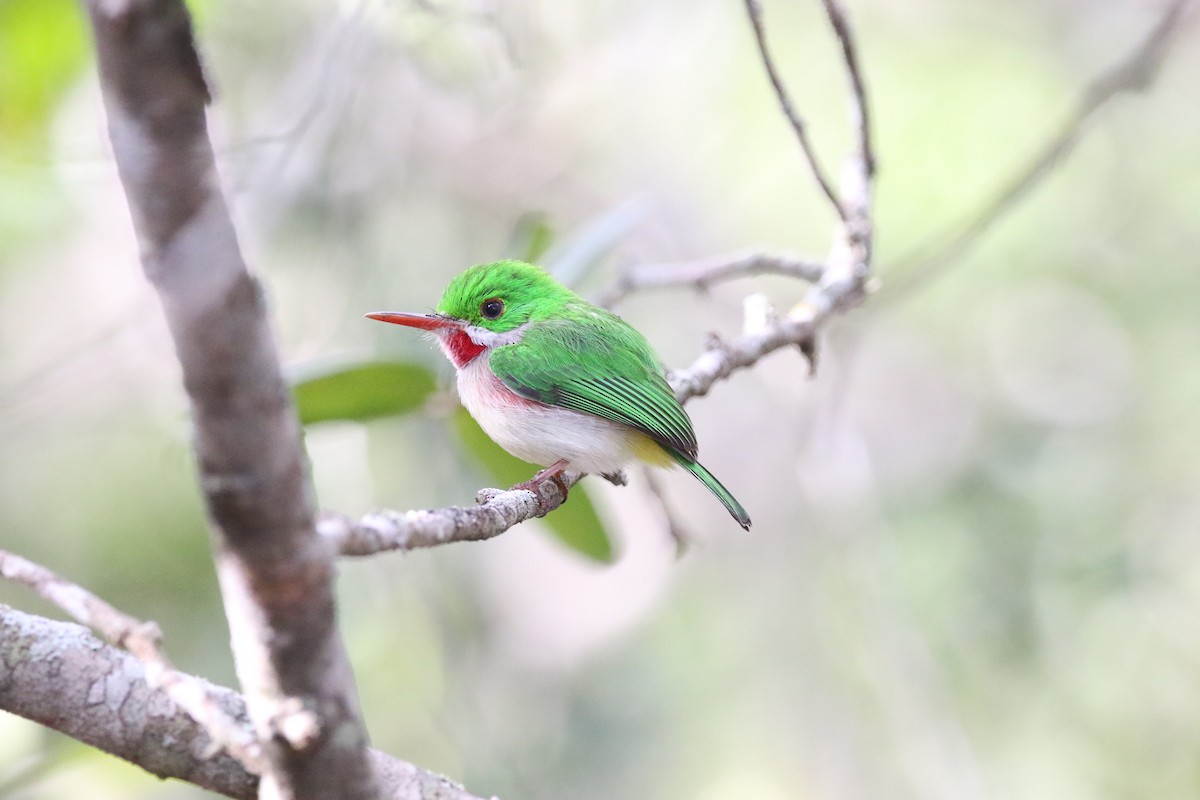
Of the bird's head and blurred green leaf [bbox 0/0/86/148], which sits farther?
blurred green leaf [bbox 0/0/86/148]

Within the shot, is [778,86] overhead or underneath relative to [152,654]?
overhead

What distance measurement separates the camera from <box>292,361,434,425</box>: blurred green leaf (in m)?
2.70

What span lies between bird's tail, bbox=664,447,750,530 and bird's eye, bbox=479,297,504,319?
26.9 inches

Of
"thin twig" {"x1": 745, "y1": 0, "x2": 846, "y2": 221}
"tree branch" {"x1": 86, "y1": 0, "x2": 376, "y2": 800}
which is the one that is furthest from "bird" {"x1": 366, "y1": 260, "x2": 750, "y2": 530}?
"tree branch" {"x1": 86, "y1": 0, "x2": 376, "y2": 800}

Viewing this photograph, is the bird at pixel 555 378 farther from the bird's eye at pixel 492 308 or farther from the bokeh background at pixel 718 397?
the bokeh background at pixel 718 397

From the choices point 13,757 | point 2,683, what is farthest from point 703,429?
point 2,683

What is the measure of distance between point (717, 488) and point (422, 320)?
3.11 feet

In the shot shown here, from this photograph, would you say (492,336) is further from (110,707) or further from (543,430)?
(110,707)

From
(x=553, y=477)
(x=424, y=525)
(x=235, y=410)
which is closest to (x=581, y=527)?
(x=553, y=477)

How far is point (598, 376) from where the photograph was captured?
2920 mm

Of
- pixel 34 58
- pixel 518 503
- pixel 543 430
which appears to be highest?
pixel 34 58

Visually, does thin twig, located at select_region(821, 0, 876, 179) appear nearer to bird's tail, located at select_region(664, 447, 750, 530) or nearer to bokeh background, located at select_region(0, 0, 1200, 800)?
bokeh background, located at select_region(0, 0, 1200, 800)

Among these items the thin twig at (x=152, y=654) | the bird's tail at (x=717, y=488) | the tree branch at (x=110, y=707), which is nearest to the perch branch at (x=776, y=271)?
the bird's tail at (x=717, y=488)

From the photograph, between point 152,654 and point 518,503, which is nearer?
point 152,654
